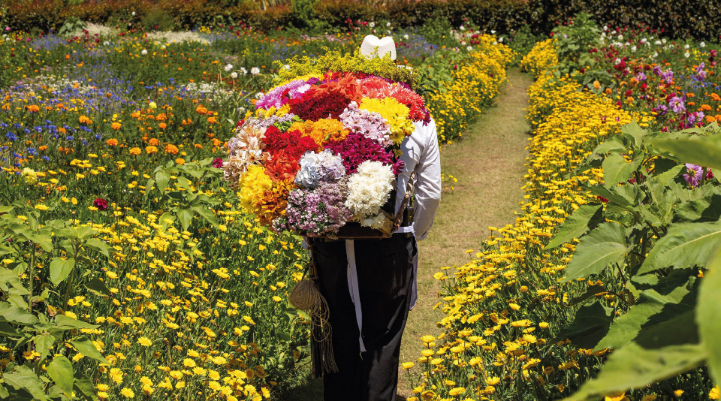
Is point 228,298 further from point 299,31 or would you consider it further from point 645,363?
point 299,31

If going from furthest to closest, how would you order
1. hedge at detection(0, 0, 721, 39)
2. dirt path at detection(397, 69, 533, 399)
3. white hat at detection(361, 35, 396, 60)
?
hedge at detection(0, 0, 721, 39) < dirt path at detection(397, 69, 533, 399) < white hat at detection(361, 35, 396, 60)

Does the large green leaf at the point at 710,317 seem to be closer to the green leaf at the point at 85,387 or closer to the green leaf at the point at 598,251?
the green leaf at the point at 598,251

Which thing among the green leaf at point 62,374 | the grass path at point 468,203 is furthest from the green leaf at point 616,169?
the green leaf at point 62,374

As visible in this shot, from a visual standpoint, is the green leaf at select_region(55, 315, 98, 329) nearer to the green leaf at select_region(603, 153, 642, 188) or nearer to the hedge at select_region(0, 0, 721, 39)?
the green leaf at select_region(603, 153, 642, 188)

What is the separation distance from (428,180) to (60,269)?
1601 mm

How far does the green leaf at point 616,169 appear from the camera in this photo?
2.12 metres

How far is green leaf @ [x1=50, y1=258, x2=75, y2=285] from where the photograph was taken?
2.30 m

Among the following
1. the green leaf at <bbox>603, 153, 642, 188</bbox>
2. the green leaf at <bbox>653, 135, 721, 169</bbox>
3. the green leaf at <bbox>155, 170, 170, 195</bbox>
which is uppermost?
the green leaf at <bbox>653, 135, 721, 169</bbox>

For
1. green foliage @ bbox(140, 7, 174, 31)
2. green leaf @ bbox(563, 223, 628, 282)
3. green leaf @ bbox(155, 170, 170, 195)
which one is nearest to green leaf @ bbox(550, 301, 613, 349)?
green leaf @ bbox(563, 223, 628, 282)

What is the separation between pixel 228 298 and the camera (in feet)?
11.6

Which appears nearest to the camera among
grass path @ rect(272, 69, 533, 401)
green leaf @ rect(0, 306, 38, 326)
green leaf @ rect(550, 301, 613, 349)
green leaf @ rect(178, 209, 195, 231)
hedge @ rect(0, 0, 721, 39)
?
green leaf @ rect(550, 301, 613, 349)

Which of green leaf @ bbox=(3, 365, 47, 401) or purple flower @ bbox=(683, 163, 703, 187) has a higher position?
purple flower @ bbox=(683, 163, 703, 187)

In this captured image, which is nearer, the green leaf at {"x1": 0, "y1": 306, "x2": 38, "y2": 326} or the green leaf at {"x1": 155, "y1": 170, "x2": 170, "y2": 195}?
the green leaf at {"x1": 0, "y1": 306, "x2": 38, "y2": 326}

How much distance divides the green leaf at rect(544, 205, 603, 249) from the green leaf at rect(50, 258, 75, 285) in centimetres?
187
